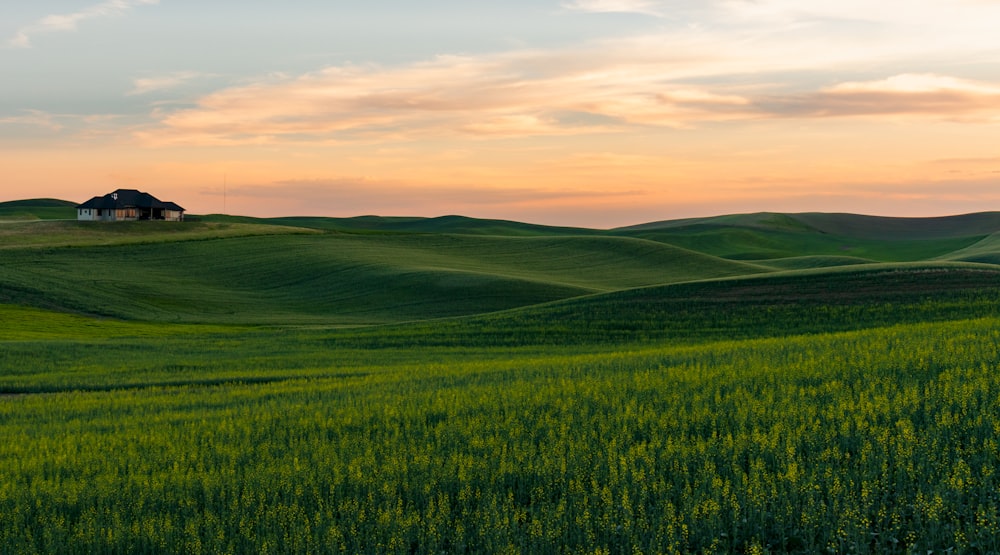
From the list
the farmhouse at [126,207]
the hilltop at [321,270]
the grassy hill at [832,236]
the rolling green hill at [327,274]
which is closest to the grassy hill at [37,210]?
the farmhouse at [126,207]

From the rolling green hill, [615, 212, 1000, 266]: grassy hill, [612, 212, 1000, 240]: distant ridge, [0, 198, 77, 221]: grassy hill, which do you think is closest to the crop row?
the rolling green hill

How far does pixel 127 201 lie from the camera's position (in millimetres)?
109250

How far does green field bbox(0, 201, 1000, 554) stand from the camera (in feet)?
34.4

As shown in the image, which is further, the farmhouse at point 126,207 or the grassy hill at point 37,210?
the grassy hill at point 37,210

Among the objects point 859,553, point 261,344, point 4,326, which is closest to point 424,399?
point 859,553

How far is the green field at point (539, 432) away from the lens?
1050cm

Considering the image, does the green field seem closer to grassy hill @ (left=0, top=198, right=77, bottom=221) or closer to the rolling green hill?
the rolling green hill

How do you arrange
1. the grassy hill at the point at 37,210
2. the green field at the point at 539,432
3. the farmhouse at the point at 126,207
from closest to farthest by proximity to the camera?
1. the green field at the point at 539,432
2. the farmhouse at the point at 126,207
3. the grassy hill at the point at 37,210

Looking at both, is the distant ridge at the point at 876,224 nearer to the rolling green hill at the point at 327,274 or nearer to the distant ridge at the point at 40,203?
the rolling green hill at the point at 327,274

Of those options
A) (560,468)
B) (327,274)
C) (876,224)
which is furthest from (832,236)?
(560,468)

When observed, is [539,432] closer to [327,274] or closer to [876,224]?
[327,274]

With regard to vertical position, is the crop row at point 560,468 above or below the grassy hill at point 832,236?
below

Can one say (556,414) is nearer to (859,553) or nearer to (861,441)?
(861,441)

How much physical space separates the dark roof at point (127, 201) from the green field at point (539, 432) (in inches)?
2697
